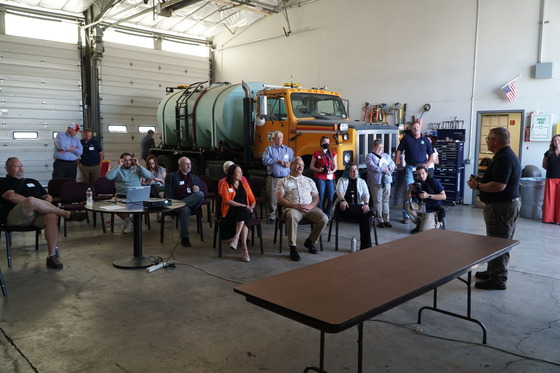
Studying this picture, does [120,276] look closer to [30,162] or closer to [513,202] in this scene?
[513,202]

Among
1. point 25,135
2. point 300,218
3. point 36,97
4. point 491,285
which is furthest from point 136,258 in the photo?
point 36,97

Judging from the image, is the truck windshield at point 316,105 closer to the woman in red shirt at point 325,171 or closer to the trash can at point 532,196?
the woman in red shirt at point 325,171

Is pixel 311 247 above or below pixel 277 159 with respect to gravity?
below

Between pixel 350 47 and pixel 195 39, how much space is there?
651cm

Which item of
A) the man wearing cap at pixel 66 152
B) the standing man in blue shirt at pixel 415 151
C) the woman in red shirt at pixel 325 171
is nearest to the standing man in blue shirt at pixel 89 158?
the man wearing cap at pixel 66 152

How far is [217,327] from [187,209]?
292cm

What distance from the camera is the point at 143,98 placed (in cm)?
1389

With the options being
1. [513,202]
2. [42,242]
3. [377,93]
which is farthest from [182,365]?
[377,93]

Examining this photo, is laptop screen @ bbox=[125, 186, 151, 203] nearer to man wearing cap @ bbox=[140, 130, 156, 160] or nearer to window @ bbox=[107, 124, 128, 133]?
man wearing cap @ bbox=[140, 130, 156, 160]

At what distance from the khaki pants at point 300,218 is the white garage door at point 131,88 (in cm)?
807

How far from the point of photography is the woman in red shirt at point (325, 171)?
6.94 metres

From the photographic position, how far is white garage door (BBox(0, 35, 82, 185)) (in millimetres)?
11117

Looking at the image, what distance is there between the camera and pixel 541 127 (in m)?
8.76

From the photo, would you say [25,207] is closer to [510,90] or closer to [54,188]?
[54,188]
